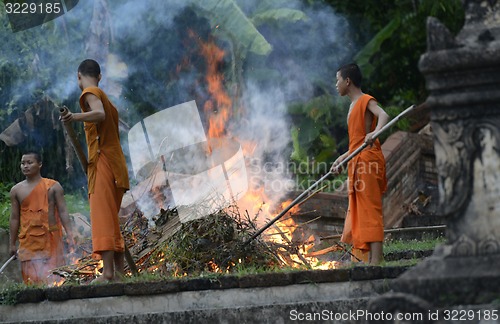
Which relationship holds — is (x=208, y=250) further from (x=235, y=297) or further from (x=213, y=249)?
(x=235, y=297)

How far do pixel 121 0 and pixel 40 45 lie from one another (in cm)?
141

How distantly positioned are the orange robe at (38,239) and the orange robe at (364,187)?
12.4ft

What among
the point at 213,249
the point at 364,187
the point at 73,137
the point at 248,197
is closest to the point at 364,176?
the point at 364,187

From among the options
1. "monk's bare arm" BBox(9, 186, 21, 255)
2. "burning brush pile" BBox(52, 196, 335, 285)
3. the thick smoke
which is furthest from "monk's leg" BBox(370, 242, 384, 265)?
the thick smoke

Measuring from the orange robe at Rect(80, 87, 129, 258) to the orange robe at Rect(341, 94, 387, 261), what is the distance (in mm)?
2109

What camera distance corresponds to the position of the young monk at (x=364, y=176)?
9.96m

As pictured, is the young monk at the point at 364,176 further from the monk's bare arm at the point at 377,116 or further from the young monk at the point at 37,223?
the young monk at the point at 37,223

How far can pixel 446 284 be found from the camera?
522 centimetres

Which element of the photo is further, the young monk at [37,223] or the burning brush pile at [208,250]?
the young monk at [37,223]

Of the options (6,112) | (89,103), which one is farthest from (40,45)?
(89,103)

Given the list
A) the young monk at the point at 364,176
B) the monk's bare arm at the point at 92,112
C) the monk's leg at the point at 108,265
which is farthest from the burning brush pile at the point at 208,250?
the monk's bare arm at the point at 92,112

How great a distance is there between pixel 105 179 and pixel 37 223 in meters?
3.11

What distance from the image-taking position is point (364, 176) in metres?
10.1

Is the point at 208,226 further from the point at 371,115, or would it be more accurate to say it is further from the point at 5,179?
the point at 5,179
